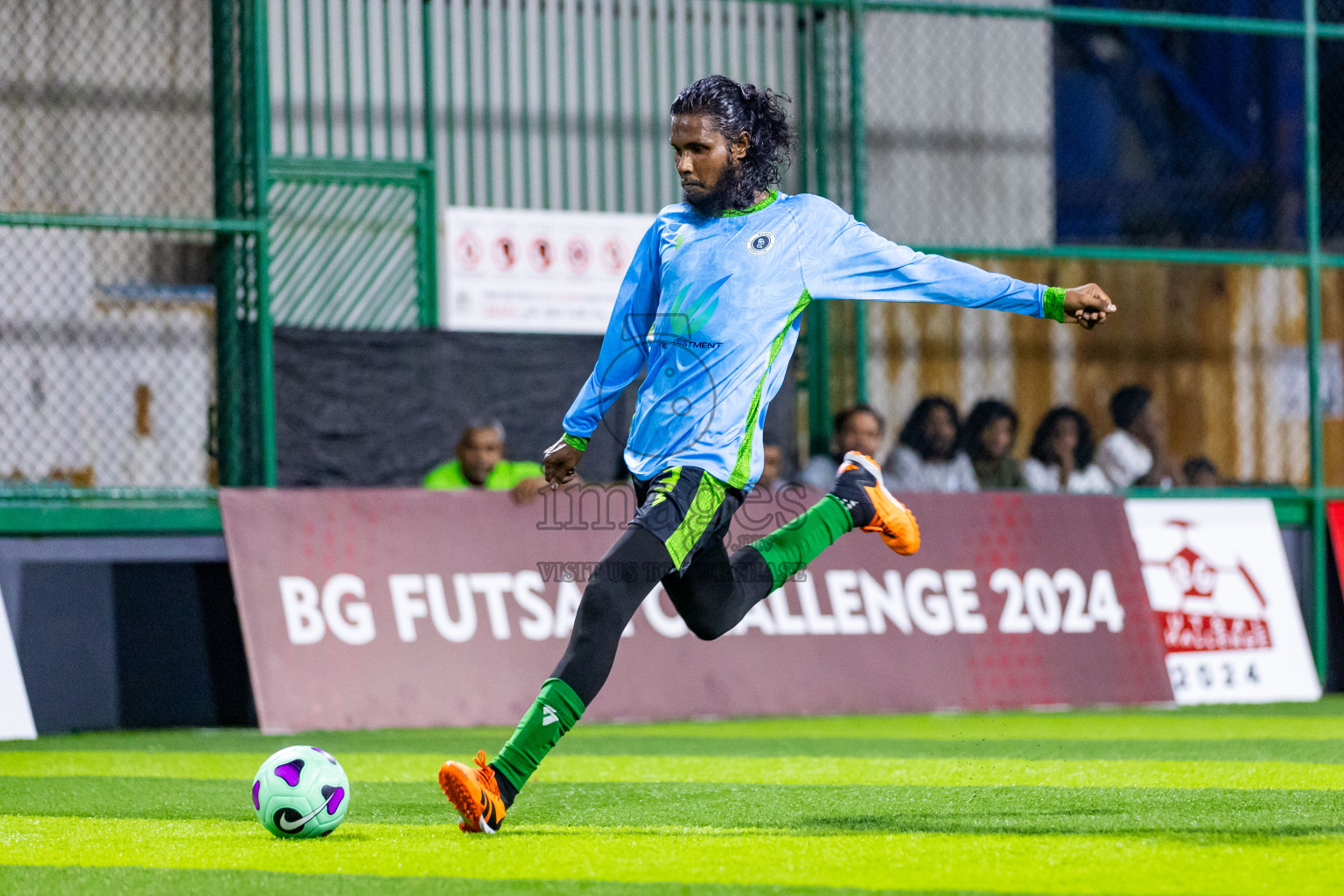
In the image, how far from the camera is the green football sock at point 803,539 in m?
5.82

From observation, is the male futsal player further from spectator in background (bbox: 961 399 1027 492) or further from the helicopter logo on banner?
spectator in background (bbox: 961 399 1027 492)

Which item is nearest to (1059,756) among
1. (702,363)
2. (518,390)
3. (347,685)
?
(702,363)

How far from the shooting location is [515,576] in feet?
35.0

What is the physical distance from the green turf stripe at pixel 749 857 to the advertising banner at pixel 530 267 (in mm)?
6793

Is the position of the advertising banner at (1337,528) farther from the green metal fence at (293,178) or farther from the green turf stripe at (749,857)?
the green turf stripe at (749,857)

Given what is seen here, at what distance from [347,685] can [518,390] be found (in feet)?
8.30

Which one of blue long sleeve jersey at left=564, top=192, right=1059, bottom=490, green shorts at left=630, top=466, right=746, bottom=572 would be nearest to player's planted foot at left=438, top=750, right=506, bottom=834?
green shorts at left=630, top=466, right=746, bottom=572

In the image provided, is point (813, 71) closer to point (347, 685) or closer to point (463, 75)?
point (463, 75)

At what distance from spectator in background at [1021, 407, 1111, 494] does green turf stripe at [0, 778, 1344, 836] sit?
6.20 metres

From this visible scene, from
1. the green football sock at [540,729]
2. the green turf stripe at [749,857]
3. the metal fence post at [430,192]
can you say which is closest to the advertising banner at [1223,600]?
the metal fence post at [430,192]

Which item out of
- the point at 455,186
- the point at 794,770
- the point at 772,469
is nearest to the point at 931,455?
the point at 772,469

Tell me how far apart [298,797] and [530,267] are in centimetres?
720

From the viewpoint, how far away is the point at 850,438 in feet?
37.9

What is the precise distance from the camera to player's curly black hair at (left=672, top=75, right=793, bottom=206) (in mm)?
5559
